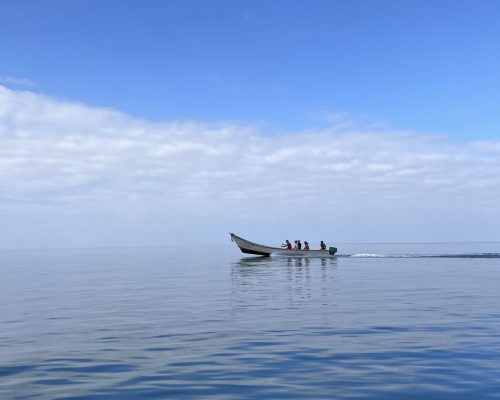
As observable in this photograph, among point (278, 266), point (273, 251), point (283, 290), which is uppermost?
point (273, 251)

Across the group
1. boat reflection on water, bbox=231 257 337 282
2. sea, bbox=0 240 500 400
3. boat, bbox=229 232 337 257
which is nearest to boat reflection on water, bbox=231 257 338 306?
sea, bbox=0 240 500 400

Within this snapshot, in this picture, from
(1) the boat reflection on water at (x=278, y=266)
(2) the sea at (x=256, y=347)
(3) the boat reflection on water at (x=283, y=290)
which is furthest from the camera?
(1) the boat reflection on water at (x=278, y=266)

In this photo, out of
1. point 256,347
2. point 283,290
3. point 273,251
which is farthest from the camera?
point 273,251

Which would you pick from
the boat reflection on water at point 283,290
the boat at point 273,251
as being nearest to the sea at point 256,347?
the boat reflection on water at point 283,290

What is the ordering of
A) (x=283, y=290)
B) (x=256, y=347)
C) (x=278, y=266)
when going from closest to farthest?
(x=256, y=347) → (x=283, y=290) → (x=278, y=266)

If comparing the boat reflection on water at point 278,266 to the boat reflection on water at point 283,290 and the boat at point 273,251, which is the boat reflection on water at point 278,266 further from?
the boat reflection on water at point 283,290

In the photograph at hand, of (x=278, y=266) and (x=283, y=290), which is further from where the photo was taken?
(x=278, y=266)

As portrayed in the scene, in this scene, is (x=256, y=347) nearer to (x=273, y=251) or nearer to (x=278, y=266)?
(x=278, y=266)

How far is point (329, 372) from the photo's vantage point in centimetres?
1352

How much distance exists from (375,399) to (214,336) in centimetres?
868

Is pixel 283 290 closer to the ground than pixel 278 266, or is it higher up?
closer to the ground

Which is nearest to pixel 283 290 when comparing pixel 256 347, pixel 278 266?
pixel 256 347

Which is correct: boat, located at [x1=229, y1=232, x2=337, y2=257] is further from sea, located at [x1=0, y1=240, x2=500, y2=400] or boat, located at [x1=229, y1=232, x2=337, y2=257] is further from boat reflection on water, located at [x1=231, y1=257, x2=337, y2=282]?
sea, located at [x1=0, y1=240, x2=500, y2=400]

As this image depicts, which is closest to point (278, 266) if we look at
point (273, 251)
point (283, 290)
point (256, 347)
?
point (273, 251)
